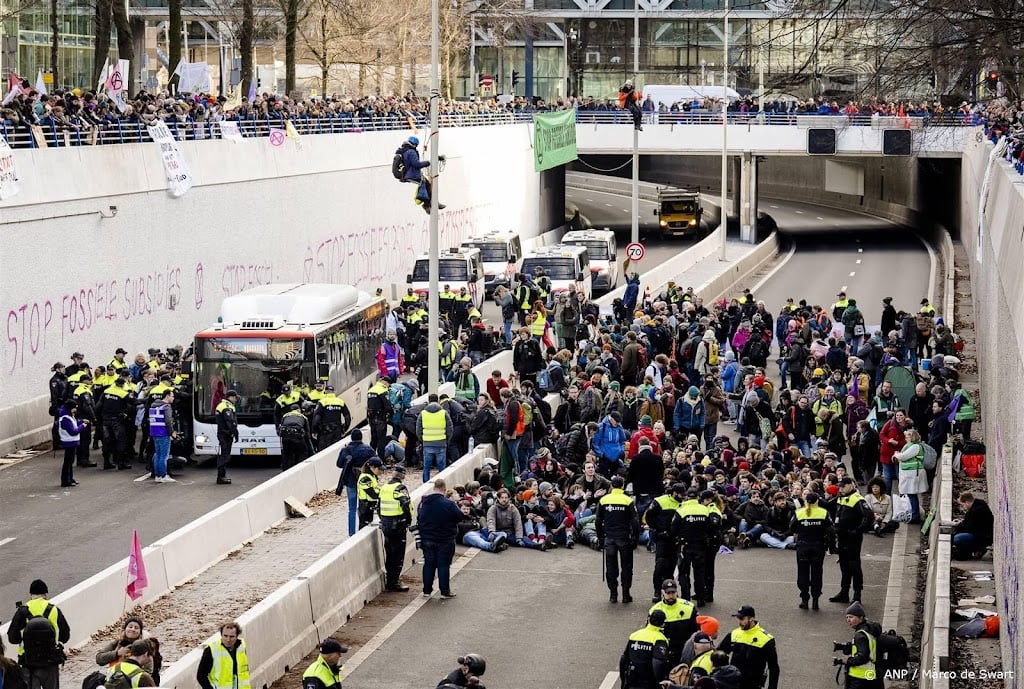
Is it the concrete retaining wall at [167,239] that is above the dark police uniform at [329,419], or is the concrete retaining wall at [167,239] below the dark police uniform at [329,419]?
above

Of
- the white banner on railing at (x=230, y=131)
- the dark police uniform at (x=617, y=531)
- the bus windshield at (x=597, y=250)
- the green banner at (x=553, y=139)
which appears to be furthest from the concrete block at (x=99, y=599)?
the green banner at (x=553, y=139)

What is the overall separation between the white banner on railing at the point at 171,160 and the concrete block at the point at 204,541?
15.8 m

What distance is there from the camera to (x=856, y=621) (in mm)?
14477

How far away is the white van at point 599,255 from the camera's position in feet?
174

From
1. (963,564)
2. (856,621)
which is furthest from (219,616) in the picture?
(963,564)

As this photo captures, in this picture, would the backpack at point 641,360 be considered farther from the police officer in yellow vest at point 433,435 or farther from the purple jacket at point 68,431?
the purple jacket at point 68,431

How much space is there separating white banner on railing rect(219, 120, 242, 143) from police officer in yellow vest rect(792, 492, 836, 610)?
23.6 metres

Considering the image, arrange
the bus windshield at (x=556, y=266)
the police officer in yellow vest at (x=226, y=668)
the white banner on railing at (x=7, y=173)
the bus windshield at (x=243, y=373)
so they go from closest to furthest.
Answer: the police officer in yellow vest at (x=226, y=668) → the bus windshield at (x=243, y=373) → the white banner on railing at (x=7, y=173) → the bus windshield at (x=556, y=266)

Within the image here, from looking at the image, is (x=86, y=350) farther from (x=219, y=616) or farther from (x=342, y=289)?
(x=219, y=616)

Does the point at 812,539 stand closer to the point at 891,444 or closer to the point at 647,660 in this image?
the point at 647,660

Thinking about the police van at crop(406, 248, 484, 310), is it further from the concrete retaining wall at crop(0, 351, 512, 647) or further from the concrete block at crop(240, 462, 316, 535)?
the concrete block at crop(240, 462, 316, 535)

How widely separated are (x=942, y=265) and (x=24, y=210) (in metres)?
39.4

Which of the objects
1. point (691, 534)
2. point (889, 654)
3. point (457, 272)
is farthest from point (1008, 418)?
point (457, 272)

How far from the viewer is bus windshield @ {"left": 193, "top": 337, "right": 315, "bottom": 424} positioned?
89.0 feet
